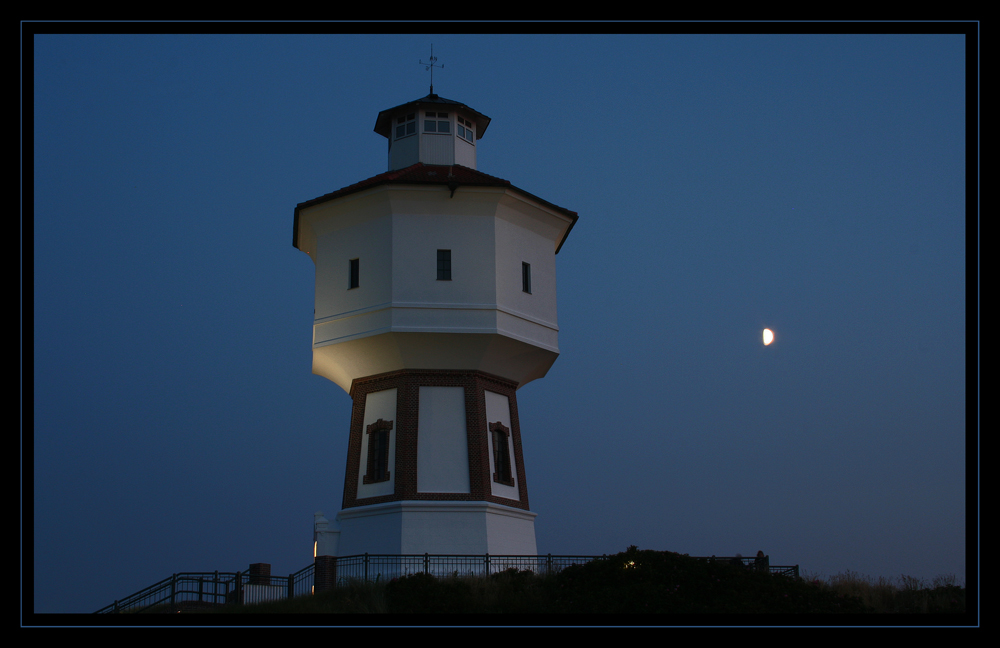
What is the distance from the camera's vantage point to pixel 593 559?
94.3ft

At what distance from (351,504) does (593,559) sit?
850 centimetres

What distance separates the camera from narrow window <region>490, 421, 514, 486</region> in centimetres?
3331

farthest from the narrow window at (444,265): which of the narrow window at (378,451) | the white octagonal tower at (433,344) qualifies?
the narrow window at (378,451)

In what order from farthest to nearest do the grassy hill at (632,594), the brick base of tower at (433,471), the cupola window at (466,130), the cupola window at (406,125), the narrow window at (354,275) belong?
the cupola window at (466,130) < the cupola window at (406,125) < the narrow window at (354,275) < the brick base of tower at (433,471) < the grassy hill at (632,594)

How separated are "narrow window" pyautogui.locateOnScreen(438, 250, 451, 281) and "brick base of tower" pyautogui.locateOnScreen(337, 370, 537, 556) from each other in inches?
119

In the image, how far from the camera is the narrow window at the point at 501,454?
33312 millimetres

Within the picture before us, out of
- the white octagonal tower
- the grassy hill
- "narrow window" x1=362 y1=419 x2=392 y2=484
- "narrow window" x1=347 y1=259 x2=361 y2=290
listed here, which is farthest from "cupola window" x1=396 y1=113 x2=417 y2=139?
the grassy hill

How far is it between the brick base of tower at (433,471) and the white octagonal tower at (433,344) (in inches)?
1.7

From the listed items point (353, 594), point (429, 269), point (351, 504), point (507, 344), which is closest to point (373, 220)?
point (429, 269)

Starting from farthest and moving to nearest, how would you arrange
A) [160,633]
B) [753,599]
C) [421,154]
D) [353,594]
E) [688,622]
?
1. [421,154]
2. [353,594]
3. [753,599]
4. [688,622]
5. [160,633]

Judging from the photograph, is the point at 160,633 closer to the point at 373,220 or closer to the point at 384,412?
the point at 384,412

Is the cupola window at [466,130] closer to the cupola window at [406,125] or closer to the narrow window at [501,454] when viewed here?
the cupola window at [406,125]

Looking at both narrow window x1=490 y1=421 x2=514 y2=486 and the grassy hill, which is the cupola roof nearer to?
narrow window x1=490 y1=421 x2=514 y2=486

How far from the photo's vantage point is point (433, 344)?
106ft
